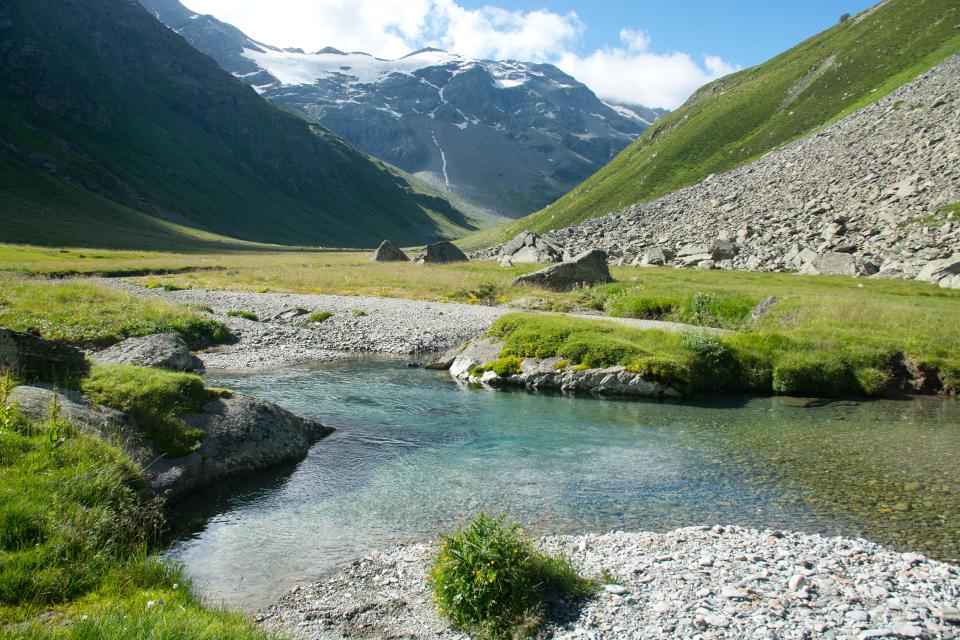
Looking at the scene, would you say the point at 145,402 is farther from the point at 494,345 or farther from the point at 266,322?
the point at 266,322

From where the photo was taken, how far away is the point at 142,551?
373 inches

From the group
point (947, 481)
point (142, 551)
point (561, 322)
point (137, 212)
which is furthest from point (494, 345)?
point (137, 212)

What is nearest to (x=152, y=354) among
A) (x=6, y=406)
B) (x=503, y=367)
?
(x=6, y=406)

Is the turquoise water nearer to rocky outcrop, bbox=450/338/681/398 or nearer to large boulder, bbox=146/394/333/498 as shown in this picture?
large boulder, bbox=146/394/333/498

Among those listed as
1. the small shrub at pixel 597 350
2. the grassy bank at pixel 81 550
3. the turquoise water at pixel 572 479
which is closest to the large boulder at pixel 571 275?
the small shrub at pixel 597 350

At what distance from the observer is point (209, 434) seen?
14.9 meters

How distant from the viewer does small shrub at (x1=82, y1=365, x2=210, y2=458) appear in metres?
14.0

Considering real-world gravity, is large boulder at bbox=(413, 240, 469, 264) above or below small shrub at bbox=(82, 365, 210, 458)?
above

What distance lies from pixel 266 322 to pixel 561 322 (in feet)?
69.7

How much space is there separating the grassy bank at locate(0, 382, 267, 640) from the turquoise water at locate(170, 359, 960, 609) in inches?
46.9

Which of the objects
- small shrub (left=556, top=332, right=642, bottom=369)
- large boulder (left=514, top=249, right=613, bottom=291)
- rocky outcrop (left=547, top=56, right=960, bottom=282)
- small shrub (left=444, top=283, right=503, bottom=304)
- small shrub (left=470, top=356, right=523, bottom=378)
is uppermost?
rocky outcrop (left=547, top=56, right=960, bottom=282)

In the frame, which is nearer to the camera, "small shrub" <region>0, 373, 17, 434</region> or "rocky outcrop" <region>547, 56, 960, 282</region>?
"small shrub" <region>0, 373, 17, 434</region>

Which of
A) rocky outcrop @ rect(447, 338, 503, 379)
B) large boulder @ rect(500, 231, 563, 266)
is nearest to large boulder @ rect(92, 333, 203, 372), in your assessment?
rocky outcrop @ rect(447, 338, 503, 379)

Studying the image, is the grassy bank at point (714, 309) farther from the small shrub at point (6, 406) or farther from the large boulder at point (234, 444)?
the small shrub at point (6, 406)
